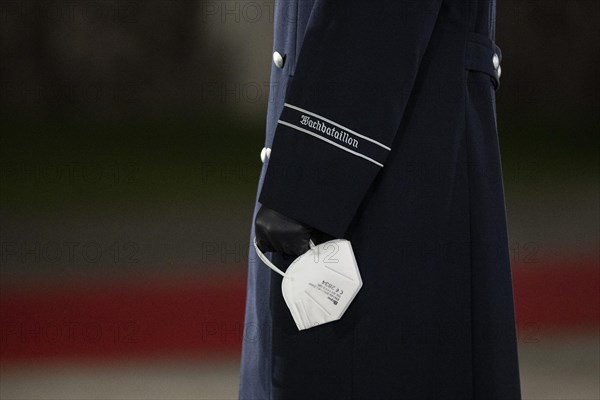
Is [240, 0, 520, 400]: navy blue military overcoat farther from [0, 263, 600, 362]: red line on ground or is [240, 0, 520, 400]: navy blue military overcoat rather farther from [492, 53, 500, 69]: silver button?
[0, 263, 600, 362]: red line on ground

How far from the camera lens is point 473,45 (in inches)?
30.3

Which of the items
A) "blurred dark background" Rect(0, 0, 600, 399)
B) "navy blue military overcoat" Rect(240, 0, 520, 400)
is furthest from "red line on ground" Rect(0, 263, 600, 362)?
"navy blue military overcoat" Rect(240, 0, 520, 400)

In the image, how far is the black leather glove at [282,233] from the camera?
70 centimetres

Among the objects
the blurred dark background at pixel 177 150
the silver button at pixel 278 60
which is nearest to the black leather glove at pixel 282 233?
the silver button at pixel 278 60

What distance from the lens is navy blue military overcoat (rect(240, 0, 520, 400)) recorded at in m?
0.70

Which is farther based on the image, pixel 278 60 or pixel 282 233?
pixel 278 60

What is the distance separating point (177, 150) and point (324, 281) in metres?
2.89

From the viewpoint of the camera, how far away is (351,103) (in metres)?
0.70

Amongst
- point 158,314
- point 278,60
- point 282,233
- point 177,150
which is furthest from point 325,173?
point 177,150

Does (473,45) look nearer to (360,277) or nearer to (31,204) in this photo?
(360,277)

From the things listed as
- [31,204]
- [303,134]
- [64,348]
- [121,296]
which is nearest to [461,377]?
[303,134]

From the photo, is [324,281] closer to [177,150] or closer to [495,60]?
[495,60]

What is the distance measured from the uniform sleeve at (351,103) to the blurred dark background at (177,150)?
6.49ft

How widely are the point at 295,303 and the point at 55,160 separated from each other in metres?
2.93
